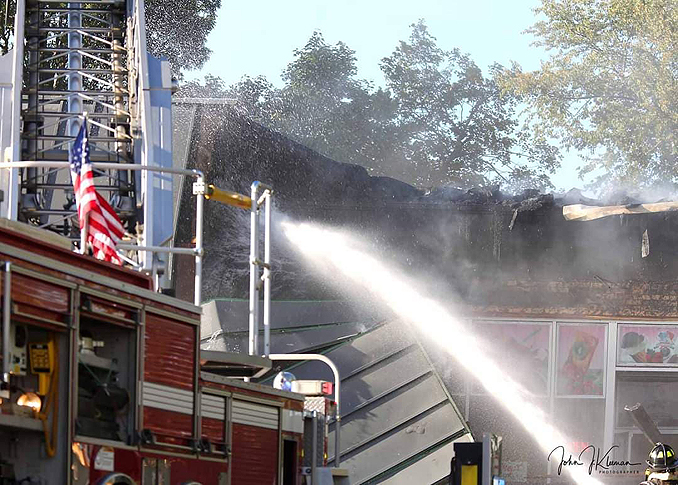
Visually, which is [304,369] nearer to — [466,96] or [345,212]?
[345,212]

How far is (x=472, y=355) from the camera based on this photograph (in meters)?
19.7

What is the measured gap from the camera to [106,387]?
6.22 m

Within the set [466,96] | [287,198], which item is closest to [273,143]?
[287,198]

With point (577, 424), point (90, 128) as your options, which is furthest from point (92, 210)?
point (577, 424)

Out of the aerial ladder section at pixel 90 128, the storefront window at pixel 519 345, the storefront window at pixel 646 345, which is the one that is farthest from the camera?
the storefront window at pixel 646 345

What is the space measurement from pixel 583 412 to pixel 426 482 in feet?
16.9

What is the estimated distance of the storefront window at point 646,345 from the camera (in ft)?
65.0

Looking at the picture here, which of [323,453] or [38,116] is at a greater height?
[38,116]

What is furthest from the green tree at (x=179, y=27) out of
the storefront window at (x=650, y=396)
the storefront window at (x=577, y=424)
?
the storefront window at (x=650, y=396)

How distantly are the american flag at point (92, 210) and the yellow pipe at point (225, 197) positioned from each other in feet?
2.82

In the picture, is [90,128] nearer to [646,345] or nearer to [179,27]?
[646,345]

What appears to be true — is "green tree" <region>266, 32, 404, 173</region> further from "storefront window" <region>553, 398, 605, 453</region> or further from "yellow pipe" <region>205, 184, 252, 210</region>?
"yellow pipe" <region>205, 184, 252, 210</region>

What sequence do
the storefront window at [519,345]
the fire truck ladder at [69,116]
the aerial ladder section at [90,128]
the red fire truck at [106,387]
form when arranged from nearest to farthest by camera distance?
1. the red fire truck at [106,387]
2. the aerial ladder section at [90,128]
3. the fire truck ladder at [69,116]
4. the storefront window at [519,345]

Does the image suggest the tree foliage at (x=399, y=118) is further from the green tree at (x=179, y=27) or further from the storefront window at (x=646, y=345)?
the storefront window at (x=646, y=345)
